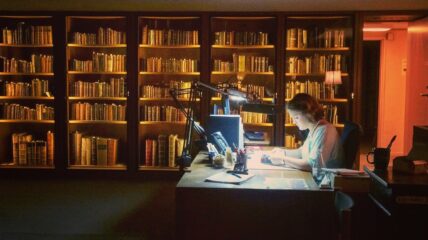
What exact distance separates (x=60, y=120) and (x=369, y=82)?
6.54m

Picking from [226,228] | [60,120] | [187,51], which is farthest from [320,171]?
[60,120]

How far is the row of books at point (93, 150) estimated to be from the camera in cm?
577

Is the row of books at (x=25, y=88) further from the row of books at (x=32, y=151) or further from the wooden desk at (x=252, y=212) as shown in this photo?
the wooden desk at (x=252, y=212)

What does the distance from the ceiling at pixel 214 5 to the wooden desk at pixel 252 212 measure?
339 centimetres

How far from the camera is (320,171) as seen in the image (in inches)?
118

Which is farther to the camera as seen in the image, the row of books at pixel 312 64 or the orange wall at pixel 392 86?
the orange wall at pixel 392 86

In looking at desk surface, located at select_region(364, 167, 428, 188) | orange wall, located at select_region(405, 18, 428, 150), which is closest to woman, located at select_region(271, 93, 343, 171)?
desk surface, located at select_region(364, 167, 428, 188)

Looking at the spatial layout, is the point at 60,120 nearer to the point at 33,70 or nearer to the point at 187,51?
the point at 33,70

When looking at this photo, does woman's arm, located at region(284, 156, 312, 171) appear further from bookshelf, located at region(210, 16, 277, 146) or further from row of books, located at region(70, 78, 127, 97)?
row of books, located at region(70, 78, 127, 97)

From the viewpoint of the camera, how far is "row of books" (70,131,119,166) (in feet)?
18.9

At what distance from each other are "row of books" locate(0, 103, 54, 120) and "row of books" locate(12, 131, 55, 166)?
0.24 metres

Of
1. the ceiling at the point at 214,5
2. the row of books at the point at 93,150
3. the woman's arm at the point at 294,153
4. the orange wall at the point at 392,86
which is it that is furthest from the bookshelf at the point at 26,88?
the orange wall at the point at 392,86

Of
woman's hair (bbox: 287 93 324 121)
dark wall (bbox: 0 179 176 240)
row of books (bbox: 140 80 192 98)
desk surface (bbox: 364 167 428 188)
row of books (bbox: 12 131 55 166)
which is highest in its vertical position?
row of books (bbox: 140 80 192 98)

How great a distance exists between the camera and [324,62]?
5586 mm
